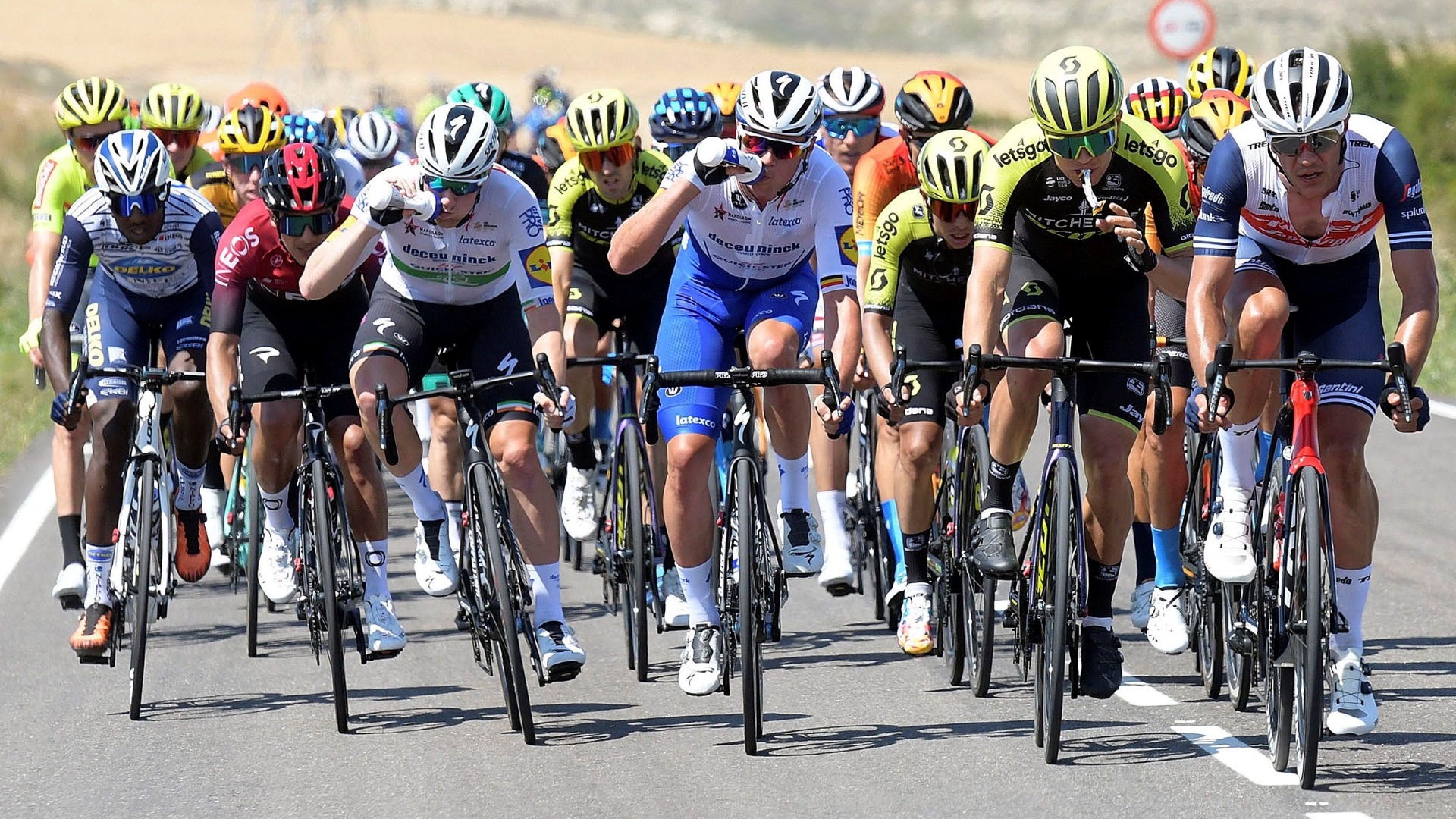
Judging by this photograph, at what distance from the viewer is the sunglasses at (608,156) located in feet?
33.6

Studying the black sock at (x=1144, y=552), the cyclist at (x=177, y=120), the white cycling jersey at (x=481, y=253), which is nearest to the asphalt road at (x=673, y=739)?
the black sock at (x=1144, y=552)

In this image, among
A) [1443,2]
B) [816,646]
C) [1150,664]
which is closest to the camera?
[1150,664]

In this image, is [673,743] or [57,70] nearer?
[673,743]

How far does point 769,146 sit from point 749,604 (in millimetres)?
1759

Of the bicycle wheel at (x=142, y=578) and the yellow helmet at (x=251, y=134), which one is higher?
the yellow helmet at (x=251, y=134)

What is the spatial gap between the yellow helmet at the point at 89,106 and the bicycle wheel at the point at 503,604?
14.6 ft

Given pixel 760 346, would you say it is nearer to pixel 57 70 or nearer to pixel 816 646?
pixel 816 646

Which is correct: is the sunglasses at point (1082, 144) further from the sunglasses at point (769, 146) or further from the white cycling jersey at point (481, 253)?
the white cycling jersey at point (481, 253)

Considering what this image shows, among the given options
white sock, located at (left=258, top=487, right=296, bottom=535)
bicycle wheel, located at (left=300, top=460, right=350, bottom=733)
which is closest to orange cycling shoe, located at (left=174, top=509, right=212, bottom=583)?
white sock, located at (left=258, top=487, right=296, bottom=535)

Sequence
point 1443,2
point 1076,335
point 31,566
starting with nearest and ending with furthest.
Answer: point 1076,335 < point 31,566 < point 1443,2

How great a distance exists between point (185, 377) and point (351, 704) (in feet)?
5.00

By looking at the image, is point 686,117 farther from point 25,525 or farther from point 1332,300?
point 25,525

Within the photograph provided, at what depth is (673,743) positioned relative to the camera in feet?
23.5

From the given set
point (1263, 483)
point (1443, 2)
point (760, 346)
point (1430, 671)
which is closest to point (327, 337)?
point (760, 346)
